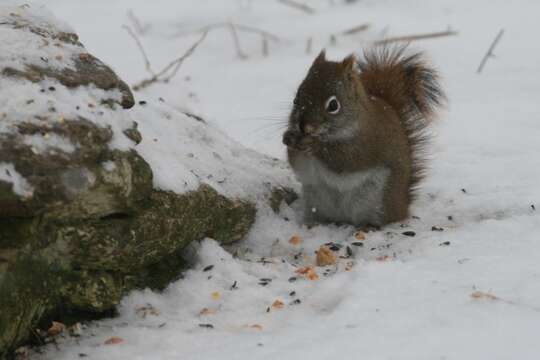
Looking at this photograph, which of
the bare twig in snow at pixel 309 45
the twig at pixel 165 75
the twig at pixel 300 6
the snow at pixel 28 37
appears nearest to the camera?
the snow at pixel 28 37

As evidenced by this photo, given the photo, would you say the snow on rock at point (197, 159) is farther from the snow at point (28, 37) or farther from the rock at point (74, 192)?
the snow at point (28, 37)

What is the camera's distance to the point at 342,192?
144 inches

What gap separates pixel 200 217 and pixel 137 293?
1.28 ft

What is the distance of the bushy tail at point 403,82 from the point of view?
12.8 feet

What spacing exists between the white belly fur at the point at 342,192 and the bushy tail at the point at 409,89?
25cm

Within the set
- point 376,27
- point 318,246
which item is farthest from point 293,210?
point 376,27

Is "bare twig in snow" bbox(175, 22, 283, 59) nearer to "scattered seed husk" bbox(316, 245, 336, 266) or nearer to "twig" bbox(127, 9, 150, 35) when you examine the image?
"twig" bbox(127, 9, 150, 35)

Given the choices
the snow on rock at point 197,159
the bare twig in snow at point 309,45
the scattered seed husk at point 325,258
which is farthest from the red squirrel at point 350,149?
the bare twig in snow at point 309,45

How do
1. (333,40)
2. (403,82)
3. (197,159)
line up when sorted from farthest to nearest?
(333,40)
(403,82)
(197,159)

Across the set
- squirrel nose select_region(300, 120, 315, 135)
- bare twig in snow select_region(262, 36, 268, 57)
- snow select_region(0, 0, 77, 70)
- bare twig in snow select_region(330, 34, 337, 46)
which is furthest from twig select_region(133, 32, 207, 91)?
snow select_region(0, 0, 77, 70)

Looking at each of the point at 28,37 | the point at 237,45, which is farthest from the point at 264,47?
the point at 28,37

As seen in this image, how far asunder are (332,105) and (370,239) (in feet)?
1.95

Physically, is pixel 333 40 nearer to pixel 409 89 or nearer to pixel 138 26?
pixel 138 26

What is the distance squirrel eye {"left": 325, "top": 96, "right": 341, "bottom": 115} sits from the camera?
346cm
